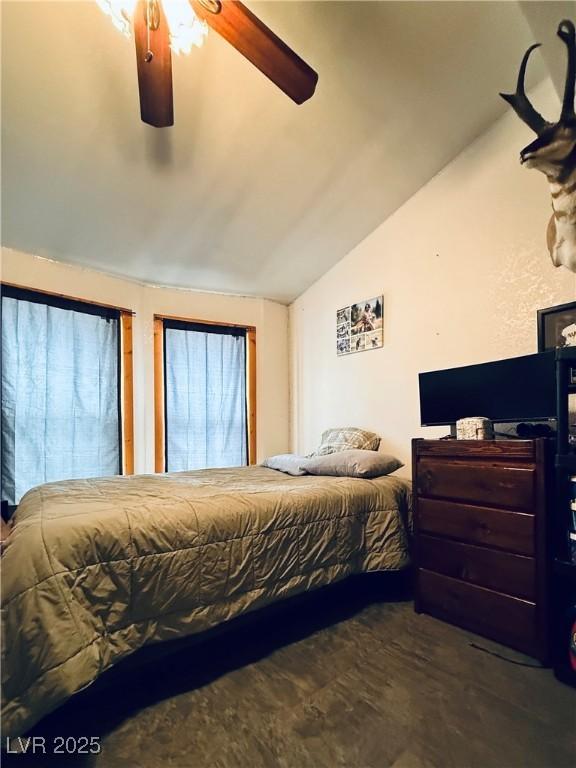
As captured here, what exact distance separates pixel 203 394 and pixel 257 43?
2918 mm

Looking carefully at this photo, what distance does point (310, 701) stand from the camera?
1.37m

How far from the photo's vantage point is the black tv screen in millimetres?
1869

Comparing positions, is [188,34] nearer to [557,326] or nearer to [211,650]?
[557,326]

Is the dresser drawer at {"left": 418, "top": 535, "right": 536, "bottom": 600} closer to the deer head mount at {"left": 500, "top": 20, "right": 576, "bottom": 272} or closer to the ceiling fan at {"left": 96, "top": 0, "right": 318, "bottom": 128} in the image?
the deer head mount at {"left": 500, "top": 20, "right": 576, "bottom": 272}

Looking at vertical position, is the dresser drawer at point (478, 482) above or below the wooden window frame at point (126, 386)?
below

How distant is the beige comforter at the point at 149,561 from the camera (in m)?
1.08

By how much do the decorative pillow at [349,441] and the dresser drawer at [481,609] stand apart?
1.13 metres

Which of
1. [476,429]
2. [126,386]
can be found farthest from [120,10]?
[126,386]

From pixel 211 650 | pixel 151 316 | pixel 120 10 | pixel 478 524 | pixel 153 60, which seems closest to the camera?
pixel 120 10

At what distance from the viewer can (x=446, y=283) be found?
2686 mm

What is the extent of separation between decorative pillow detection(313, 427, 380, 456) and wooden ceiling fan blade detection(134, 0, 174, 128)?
2369 millimetres

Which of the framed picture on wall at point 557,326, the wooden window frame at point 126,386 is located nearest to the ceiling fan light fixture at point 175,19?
the framed picture on wall at point 557,326

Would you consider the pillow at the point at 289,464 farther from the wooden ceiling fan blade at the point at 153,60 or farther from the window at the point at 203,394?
the wooden ceiling fan blade at the point at 153,60

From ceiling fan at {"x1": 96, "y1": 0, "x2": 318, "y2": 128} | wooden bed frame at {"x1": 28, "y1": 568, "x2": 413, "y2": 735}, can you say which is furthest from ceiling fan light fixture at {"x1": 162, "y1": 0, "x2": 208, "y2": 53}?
wooden bed frame at {"x1": 28, "y1": 568, "x2": 413, "y2": 735}
